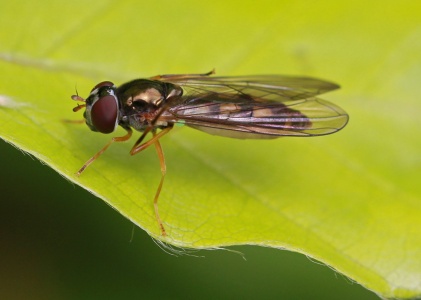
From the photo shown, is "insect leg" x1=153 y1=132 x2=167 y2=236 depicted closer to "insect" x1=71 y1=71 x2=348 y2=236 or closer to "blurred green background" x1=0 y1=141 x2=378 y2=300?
"insect" x1=71 y1=71 x2=348 y2=236

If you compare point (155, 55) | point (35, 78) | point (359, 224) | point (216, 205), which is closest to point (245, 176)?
point (216, 205)

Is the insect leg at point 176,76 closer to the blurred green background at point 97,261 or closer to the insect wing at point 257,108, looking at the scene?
the insect wing at point 257,108

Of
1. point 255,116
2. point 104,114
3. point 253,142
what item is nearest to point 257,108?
point 255,116

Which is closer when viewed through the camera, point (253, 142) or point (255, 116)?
point (255, 116)

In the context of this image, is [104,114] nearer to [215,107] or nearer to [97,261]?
[215,107]

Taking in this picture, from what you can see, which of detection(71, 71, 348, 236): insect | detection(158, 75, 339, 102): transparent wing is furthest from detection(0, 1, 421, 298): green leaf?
detection(158, 75, 339, 102): transparent wing
